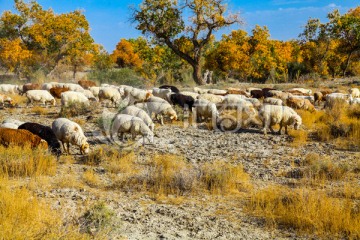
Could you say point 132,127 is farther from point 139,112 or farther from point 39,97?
point 39,97

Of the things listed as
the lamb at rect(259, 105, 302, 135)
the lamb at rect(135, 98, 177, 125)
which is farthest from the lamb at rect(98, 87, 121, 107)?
the lamb at rect(259, 105, 302, 135)

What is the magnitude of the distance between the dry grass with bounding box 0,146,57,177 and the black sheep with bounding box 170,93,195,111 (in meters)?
8.26

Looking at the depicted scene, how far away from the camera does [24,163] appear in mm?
7699

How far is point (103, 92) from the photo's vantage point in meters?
17.6

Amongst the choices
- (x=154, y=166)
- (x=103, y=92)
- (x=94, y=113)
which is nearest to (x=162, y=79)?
(x=103, y=92)

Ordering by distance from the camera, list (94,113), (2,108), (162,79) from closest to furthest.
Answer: (94,113), (2,108), (162,79)

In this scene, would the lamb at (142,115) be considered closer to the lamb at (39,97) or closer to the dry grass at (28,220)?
the dry grass at (28,220)

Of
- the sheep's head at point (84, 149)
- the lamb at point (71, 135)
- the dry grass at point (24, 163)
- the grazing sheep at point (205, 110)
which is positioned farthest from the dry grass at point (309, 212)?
the grazing sheep at point (205, 110)

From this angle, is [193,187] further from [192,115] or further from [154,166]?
[192,115]

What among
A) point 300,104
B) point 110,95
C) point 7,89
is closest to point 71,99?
point 110,95

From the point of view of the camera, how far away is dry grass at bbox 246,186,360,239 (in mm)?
5504

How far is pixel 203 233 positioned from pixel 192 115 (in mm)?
9143

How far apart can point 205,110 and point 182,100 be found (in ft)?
6.81

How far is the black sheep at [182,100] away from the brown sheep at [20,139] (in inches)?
305
